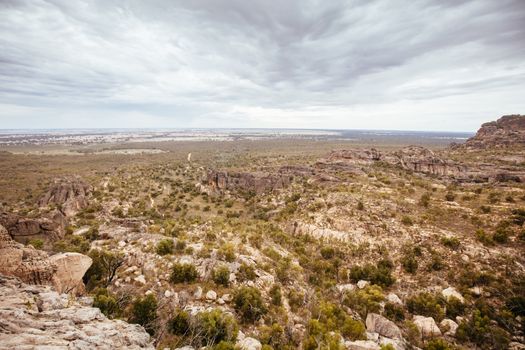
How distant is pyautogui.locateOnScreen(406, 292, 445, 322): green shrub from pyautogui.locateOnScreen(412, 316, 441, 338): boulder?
1.35 meters

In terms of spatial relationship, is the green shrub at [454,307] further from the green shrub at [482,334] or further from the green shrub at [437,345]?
the green shrub at [437,345]

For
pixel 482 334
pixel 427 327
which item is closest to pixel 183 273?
pixel 427 327

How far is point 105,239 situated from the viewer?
26609 mm

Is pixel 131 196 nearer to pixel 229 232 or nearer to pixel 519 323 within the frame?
pixel 229 232

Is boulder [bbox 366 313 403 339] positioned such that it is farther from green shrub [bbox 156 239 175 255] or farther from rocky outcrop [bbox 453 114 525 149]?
rocky outcrop [bbox 453 114 525 149]

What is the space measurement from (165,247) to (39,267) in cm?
938

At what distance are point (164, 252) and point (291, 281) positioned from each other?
11561mm

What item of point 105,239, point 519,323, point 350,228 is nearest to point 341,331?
point 519,323

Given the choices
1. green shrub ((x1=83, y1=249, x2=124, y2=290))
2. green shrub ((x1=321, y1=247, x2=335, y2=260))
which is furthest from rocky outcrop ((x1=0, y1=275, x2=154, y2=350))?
green shrub ((x1=321, y1=247, x2=335, y2=260))

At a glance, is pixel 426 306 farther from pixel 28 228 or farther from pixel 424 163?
pixel 424 163

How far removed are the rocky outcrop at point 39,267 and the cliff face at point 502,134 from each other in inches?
4649

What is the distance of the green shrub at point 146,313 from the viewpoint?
14.5m

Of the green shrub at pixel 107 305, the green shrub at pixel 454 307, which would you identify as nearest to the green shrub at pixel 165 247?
the green shrub at pixel 107 305

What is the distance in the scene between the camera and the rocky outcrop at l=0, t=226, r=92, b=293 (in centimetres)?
1416
